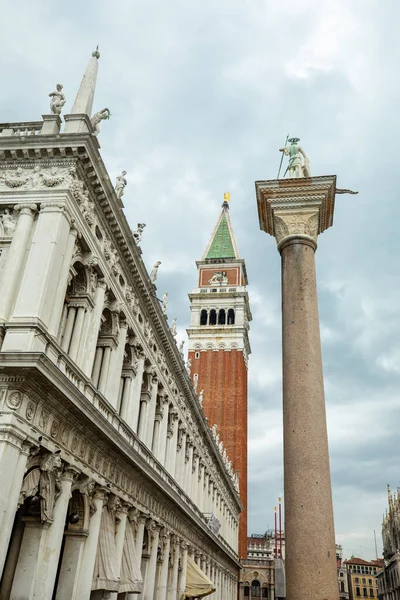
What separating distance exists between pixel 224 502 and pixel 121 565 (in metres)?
37.8

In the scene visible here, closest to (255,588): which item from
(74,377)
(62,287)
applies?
(74,377)

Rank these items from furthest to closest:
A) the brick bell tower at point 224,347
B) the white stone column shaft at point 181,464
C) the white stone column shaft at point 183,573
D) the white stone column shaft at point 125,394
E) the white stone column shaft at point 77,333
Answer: the brick bell tower at point 224,347 → the white stone column shaft at point 181,464 → the white stone column shaft at point 183,573 → the white stone column shaft at point 125,394 → the white stone column shaft at point 77,333

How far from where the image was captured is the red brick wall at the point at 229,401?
245ft

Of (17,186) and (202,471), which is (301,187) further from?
(202,471)

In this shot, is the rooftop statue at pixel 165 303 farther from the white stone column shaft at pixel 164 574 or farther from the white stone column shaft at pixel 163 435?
the white stone column shaft at pixel 164 574

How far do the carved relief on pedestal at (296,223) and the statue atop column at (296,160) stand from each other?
65.4 inches

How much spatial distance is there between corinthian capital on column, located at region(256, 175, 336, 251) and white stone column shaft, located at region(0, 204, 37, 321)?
7517mm

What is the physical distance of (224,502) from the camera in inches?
2250

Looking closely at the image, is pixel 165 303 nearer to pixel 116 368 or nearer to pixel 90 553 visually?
pixel 116 368

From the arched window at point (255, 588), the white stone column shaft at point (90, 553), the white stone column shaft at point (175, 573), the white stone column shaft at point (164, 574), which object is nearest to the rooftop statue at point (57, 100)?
the white stone column shaft at point (90, 553)

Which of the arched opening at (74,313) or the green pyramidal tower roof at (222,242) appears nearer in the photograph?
the arched opening at (74,313)

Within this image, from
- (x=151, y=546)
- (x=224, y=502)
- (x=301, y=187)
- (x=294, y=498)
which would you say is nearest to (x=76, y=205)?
Answer: (x=301, y=187)

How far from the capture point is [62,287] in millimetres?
16969

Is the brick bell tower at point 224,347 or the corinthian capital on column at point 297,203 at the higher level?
the brick bell tower at point 224,347
